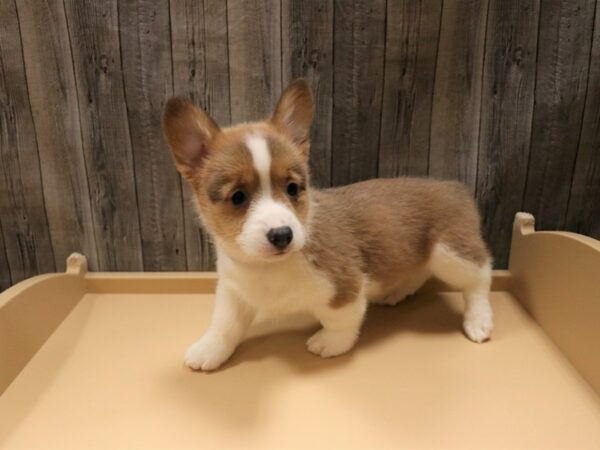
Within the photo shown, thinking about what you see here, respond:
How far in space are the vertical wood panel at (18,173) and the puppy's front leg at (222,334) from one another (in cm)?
81

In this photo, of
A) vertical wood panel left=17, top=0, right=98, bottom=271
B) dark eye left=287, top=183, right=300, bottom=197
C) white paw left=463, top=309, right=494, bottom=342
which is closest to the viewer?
dark eye left=287, top=183, right=300, bottom=197

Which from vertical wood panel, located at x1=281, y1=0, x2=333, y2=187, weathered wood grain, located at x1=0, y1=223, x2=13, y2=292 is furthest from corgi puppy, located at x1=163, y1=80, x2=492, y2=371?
weathered wood grain, located at x1=0, y1=223, x2=13, y2=292

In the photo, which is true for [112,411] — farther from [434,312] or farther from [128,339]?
[434,312]

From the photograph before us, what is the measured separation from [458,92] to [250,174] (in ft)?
2.85

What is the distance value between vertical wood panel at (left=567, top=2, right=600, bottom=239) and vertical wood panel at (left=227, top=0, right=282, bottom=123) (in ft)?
3.36

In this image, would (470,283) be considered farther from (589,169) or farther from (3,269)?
(3,269)

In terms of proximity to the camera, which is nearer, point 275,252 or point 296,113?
point 275,252

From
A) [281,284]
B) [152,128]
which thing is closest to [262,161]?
[281,284]

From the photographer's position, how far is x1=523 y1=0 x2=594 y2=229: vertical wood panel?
161cm

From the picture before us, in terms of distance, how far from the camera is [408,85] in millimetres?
1671

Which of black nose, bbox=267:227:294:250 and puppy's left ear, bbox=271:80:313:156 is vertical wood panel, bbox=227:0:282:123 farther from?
black nose, bbox=267:227:294:250

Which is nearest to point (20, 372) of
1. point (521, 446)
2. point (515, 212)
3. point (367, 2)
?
point (521, 446)

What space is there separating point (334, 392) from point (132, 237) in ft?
3.19

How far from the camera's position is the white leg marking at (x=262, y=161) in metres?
1.19
